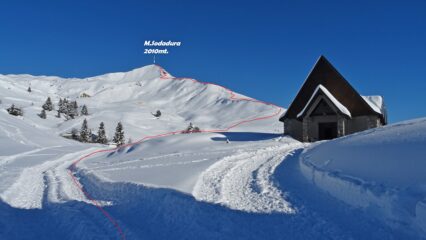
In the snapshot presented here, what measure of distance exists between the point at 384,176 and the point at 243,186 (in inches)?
181

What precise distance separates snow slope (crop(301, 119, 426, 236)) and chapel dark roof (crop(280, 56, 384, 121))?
2151 centimetres

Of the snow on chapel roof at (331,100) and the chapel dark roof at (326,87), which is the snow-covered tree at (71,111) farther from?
the snow on chapel roof at (331,100)

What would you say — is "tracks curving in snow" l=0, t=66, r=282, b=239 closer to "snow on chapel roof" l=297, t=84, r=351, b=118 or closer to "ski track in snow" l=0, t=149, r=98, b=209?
"ski track in snow" l=0, t=149, r=98, b=209

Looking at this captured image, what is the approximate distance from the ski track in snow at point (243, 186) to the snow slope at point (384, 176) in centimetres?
135

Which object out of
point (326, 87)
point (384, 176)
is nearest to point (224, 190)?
point (384, 176)

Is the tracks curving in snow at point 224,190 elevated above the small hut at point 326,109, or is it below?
below

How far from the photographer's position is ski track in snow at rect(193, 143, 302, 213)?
375 inches

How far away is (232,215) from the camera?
865cm

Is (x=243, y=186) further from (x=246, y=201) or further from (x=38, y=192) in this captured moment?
(x=38, y=192)

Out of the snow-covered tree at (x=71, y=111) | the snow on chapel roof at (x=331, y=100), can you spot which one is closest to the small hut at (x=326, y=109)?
the snow on chapel roof at (x=331, y=100)

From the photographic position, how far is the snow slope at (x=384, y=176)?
6735mm

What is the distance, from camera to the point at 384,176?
8273 mm

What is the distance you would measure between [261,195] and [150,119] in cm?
15639

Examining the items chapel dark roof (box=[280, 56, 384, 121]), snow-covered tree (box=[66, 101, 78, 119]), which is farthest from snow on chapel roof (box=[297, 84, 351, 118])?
snow-covered tree (box=[66, 101, 78, 119])
